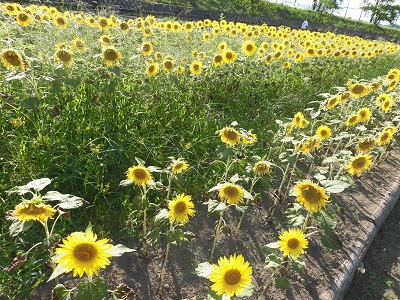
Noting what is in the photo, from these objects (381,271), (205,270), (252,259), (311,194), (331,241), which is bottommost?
(381,271)

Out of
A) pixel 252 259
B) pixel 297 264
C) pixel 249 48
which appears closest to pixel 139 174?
pixel 297 264

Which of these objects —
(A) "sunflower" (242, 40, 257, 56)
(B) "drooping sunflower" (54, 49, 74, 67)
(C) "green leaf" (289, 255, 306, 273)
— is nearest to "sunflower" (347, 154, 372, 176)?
(C) "green leaf" (289, 255, 306, 273)

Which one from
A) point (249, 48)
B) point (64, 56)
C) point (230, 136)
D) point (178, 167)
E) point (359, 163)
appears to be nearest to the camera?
point (178, 167)

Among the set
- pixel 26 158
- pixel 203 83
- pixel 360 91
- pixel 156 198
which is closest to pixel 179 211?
pixel 156 198

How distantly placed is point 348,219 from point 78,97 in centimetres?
254

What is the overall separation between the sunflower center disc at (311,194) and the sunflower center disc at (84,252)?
1.11 metres

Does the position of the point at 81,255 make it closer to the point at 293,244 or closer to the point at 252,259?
the point at 293,244

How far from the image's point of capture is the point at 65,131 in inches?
97.3

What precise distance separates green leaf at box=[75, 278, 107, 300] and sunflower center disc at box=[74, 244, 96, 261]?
0.44 ft

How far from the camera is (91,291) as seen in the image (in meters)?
1.09

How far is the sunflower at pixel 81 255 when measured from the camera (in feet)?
3.34

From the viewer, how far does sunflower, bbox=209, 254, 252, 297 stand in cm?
115

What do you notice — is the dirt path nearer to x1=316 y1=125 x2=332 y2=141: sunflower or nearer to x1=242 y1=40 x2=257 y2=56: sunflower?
x1=316 y1=125 x2=332 y2=141: sunflower

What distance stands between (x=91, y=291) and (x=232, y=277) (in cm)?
50
